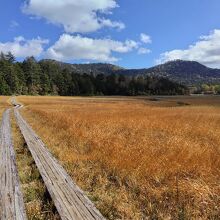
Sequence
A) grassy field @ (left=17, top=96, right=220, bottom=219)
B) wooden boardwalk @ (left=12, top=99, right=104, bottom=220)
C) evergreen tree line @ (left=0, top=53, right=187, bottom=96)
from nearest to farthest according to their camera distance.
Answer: wooden boardwalk @ (left=12, top=99, right=104, bottom=220)
grassy field @ (left=17, top=96, right=220, bottom=219)
evergreen tree line @ (left=0, top=53, right=187, bottom=96)

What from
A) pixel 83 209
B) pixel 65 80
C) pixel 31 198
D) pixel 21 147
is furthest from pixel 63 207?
pixel 65 80

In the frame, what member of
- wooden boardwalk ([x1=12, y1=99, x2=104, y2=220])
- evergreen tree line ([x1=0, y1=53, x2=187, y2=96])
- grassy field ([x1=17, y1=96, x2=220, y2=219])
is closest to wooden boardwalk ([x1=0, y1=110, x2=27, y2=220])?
wooden boardwalk ([x1=12, y1=99, x2=104, y2=220])

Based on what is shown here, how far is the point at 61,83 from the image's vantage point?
5458 inches

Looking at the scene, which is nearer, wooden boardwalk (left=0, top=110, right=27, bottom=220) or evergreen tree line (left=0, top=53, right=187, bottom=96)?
wooden boardwalk (left=0, top=110, right=27, bottom=220)

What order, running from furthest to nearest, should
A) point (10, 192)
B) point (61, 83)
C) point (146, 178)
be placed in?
point (61, 83) < point (146, 178) < point (10, 192)

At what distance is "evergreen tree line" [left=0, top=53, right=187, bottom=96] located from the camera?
117 meters

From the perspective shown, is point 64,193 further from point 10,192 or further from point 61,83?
point 61,83

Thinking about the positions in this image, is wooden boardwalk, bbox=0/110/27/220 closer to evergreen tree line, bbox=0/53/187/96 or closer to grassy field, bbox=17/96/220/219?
grassy field, bbox=17/96/220/219

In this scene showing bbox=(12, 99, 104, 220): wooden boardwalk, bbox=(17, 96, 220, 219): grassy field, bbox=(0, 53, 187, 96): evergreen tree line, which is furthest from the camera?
bbox=(0, 53, 187, 96): evergreen tree line

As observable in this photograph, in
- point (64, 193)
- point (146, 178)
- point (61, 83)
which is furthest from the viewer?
point (61, 83)

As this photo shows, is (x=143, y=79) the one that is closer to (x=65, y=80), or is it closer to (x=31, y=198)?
(x=65, y=80)

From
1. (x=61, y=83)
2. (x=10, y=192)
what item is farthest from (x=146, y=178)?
(x=61, y=83)

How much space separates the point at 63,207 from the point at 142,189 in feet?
6.34

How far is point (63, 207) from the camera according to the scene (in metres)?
6.08
